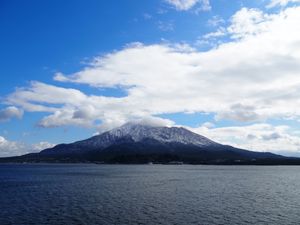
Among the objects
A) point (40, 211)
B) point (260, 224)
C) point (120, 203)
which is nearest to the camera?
point (260, 224)

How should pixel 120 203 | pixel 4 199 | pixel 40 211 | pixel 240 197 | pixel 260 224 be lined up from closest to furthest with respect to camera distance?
pixel 260 224 < pixel 40 211 < pixel 120 203 < pixel 4 199 < pixel 240 197


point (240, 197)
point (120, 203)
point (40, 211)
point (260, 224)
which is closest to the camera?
point (260, 224)

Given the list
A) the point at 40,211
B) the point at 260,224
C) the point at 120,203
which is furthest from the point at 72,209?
the point at 260,224

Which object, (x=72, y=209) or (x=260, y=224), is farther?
(x=72, y=209)

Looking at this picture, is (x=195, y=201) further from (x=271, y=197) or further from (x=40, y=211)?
(x=40, y=211)

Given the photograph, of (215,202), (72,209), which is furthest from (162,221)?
(215,202)

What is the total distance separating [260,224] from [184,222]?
1070 cm

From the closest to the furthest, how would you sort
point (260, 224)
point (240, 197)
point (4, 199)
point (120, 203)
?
1. point (260, 224)
2. point (120, 203)
3. point (4, 199)
4. point (240, 197)

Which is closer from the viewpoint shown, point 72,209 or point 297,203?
point 72,209

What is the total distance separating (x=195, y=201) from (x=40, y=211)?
30.4 meters

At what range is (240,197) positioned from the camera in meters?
80.8

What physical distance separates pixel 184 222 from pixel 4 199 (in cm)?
4264

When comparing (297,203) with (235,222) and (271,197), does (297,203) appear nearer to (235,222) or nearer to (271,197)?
(271,197)

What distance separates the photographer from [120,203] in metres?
70.4
